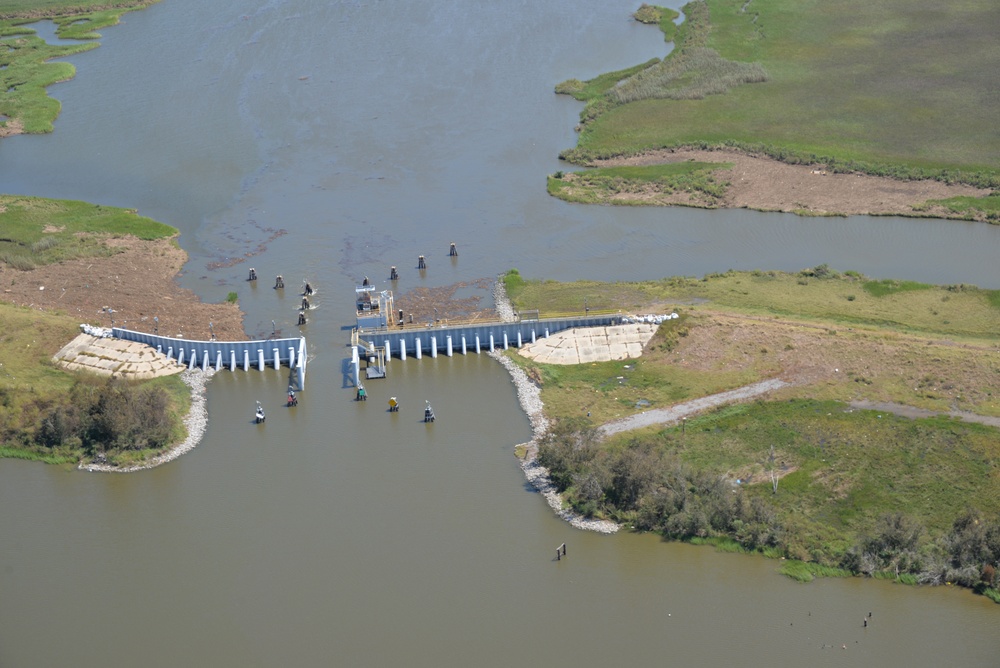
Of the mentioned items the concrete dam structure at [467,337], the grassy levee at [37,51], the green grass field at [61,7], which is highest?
the green grass field at [61,7]

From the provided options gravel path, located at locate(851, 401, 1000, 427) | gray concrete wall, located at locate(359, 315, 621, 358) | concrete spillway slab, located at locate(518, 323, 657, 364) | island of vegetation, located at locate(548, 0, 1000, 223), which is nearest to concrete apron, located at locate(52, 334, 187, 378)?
gray concrete wall, located at locate(359, 315, 621, 358)

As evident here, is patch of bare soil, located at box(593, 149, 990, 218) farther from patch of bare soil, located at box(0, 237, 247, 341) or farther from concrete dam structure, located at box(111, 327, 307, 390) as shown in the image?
patch of bare soil, located at box(0, 237, 247, 341)

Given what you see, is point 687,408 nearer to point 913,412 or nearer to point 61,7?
point 913,412

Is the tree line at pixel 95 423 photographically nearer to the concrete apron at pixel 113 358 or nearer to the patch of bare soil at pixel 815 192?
the concrete apron at pixel 113 358

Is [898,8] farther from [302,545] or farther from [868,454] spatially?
[302,545]

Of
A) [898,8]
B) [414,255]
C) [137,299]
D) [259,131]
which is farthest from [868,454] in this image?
[898,8]

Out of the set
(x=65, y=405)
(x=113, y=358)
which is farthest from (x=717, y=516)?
(x=113, y=358)

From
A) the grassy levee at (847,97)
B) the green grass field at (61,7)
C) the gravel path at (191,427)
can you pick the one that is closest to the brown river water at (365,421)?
the gravel path at (191,427)
